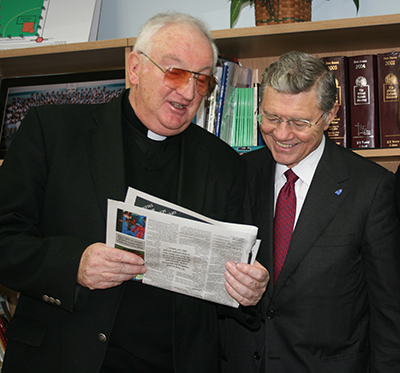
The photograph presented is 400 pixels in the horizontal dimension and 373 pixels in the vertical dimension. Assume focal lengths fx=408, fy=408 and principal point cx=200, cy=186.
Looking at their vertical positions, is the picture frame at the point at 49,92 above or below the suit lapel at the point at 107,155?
above

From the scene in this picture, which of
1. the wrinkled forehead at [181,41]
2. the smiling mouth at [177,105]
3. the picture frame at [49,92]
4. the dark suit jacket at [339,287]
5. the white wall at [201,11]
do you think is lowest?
the dark suit jacket at [339,287]

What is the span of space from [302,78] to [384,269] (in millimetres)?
802

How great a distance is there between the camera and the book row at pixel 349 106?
1.95 metres

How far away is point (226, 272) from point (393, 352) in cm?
78

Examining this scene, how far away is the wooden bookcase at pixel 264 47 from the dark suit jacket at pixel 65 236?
756mm

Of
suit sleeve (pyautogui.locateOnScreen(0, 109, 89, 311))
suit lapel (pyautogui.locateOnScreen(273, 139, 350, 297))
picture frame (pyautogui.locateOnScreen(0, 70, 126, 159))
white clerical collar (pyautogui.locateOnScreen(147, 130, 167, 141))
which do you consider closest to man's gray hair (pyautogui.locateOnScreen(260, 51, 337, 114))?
suit lapel (pyautogui.locateOnScreen(273, 139, 350, 297))

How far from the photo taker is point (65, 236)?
1.36m

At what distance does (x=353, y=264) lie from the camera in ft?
5.25

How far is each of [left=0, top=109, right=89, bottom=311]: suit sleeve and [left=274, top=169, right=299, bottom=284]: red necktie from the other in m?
0.78

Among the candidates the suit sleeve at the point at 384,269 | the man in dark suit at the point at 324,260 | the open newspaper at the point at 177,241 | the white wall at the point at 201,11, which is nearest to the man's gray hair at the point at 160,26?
the man in dark suit at the point at 324,260

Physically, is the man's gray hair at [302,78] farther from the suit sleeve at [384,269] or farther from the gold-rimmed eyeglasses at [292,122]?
the suit sleeve at [384,269]

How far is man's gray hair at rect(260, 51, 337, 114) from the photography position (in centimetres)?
160

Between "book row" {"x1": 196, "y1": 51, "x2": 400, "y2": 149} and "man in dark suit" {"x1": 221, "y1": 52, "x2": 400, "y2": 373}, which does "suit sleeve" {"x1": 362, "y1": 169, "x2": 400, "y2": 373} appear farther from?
"book row" {"x1": 196, "y1": 51, "x2": 400, "y2": 149}

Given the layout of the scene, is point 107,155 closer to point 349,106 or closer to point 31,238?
point 31,238
